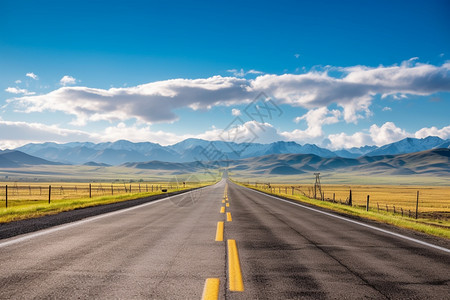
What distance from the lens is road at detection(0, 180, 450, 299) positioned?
4.28 metres

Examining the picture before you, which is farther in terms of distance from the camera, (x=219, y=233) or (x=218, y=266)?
(x=219, y=233)

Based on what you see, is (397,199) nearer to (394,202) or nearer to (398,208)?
(394,202)

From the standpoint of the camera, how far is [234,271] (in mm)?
5164

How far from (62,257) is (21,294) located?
78.5 inches

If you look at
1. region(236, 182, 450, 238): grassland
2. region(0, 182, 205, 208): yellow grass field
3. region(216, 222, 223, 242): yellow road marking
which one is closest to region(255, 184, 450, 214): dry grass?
region(236, 182, 450, 238): grassland

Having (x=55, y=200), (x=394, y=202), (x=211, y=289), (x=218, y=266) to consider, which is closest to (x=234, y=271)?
(x=218, y=266)

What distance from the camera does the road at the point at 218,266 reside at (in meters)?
4.28

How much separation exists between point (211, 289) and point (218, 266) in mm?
1208

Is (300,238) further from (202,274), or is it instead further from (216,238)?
(202,274)

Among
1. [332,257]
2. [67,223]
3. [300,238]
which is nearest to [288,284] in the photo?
[332,257]

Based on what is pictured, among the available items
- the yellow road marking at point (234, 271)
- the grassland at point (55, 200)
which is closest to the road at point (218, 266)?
the yellow road marking at point (234, 271)

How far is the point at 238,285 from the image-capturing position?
4.49 m

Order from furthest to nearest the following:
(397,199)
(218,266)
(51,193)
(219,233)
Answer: (397,199), (51,193), (219,233), (218,266)

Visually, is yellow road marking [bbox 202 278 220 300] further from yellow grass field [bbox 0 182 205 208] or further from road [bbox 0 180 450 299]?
yellow grass field [bbox 0 182 205 208]
